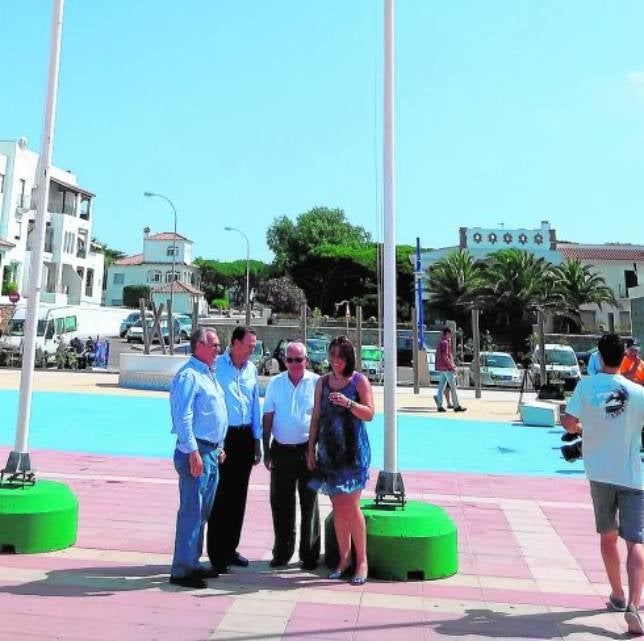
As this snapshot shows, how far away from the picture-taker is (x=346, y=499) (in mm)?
4434

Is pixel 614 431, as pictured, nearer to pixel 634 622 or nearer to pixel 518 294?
pixel 634 622

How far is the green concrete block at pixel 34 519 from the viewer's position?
4.90 meters

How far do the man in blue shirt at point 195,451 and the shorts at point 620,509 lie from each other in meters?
2.42

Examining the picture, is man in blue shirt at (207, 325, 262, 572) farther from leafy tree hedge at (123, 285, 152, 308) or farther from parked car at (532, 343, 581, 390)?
leafy tree hedge at (123, 285, 152, 308)

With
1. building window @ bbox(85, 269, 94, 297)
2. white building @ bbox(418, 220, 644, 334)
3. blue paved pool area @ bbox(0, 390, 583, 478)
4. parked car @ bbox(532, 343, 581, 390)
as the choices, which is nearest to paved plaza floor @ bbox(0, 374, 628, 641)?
blue paved pool area @ bbox(0, 390, 583, 478)

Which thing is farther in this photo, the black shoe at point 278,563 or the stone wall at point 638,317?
the stone wall at point 638,317

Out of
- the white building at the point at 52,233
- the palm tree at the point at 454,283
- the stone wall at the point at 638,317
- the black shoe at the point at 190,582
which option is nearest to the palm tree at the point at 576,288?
the palm tree at the point at 454,283

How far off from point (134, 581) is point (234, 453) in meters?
1.06

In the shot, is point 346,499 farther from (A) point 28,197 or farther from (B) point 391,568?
(A) point 28,197

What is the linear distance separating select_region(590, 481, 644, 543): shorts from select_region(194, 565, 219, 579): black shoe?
8.24ft

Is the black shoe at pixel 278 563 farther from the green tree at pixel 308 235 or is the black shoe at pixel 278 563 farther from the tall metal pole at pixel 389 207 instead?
the green tree at pixel 308 235

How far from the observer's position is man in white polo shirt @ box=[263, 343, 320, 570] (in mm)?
4805

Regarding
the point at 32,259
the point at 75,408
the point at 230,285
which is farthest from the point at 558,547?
the point at 230,285

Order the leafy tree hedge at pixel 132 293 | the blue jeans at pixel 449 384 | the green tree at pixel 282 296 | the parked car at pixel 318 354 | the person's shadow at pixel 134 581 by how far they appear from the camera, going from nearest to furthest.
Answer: the person's shadow at pixel 134 581
the blue jeans at pixel 449 384
the parked car at pixel 318 354
the green tree at pixel 282 296
the leafy tree hedge at pixel 132 293
